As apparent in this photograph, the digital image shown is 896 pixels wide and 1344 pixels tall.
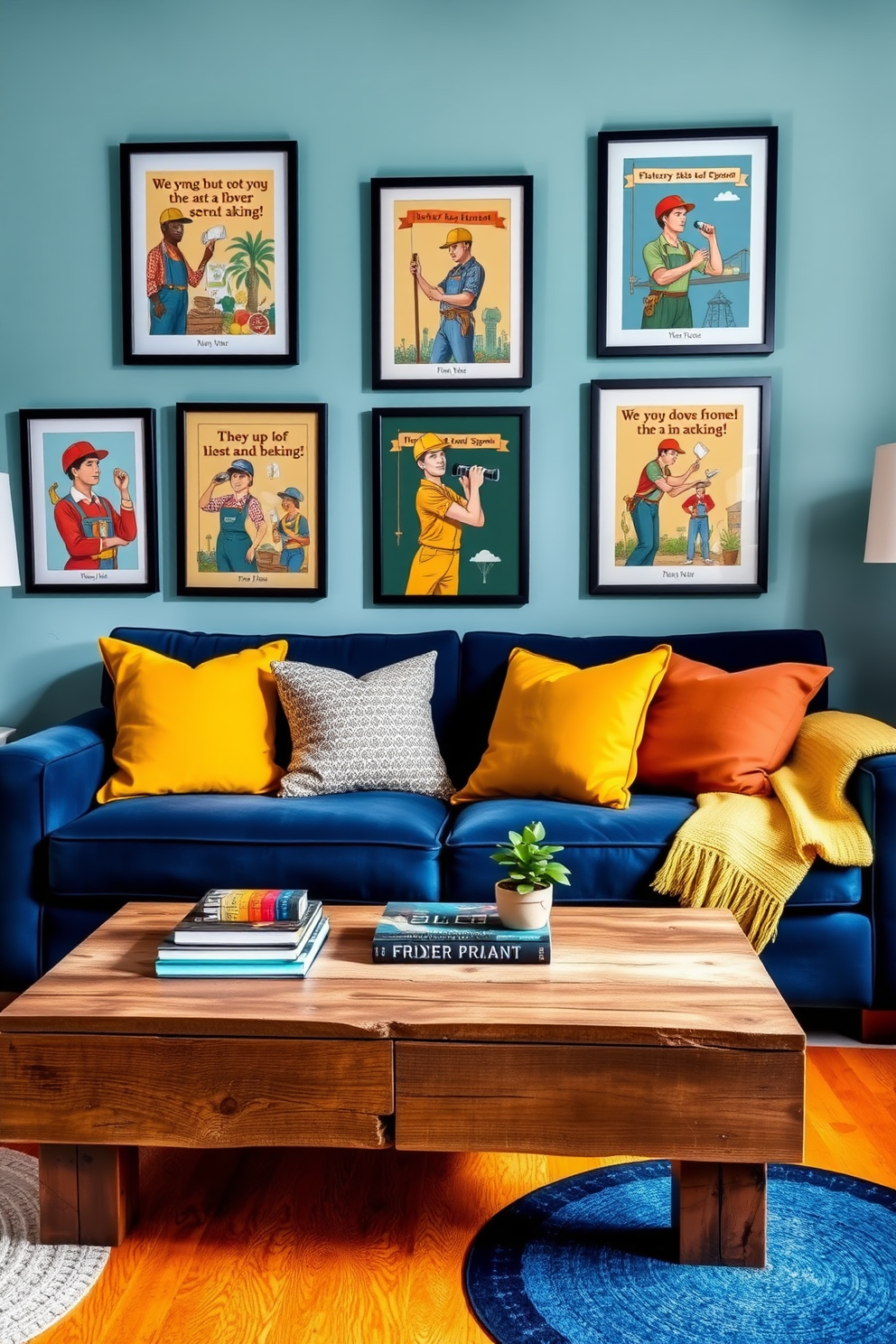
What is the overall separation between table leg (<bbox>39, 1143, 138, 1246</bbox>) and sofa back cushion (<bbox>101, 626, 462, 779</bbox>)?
5.24 feet

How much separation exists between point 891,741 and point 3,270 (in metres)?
2.88

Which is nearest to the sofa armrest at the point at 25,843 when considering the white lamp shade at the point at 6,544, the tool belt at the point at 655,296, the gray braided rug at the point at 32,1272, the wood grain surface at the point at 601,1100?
the white lamp shade at the point at 6,544

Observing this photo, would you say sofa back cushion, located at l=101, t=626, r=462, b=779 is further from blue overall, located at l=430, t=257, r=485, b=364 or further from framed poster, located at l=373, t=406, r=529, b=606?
blue overall, located at l=430, t=257, r=485, b=364

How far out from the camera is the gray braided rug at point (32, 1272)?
1.52m

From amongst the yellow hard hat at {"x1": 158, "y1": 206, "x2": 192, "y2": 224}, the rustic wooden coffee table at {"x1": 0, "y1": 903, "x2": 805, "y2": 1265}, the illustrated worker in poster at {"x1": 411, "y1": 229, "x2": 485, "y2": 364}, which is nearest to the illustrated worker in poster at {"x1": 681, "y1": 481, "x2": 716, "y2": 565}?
the illustrated worker in poster at {"x1": 411, "y1": 229, "x2": 485, "y2": 364}

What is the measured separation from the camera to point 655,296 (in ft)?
10.7

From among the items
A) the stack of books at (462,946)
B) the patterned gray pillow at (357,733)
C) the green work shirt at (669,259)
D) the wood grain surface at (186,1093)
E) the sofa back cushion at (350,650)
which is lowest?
the wood grain surface at (186,1093)

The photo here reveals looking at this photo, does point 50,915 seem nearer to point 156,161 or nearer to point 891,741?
point 891,741

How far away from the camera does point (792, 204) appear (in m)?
3.24

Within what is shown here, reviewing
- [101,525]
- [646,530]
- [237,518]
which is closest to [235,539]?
[237,518]

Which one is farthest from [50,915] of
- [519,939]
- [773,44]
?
[773,44]

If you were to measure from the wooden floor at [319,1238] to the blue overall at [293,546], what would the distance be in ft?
5.99

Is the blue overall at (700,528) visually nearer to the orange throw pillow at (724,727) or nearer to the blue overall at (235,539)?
the orange throw pillow at (724,727)

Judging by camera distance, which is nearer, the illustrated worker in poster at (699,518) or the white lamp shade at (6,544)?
the white lamp shade at (6,544)
